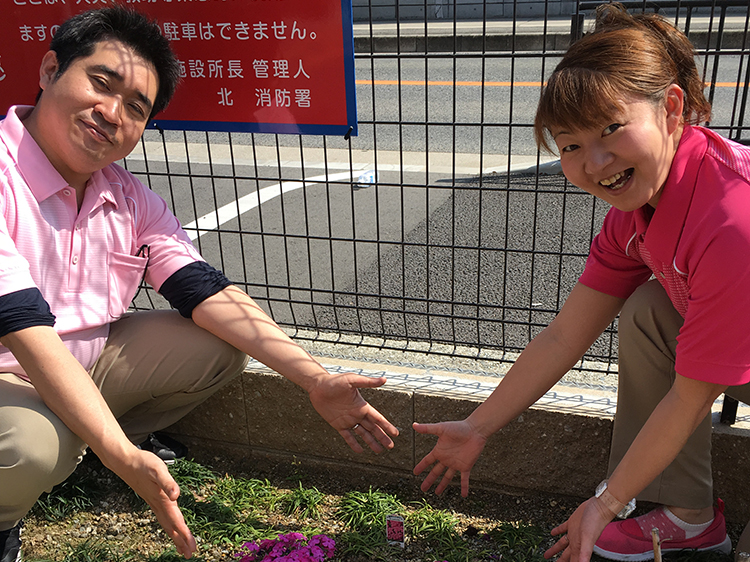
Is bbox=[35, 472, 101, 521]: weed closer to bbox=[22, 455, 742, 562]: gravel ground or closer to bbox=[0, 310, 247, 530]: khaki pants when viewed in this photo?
bbox=[22, 455, 742, 562]: gravel ground

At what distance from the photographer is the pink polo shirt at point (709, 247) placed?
1.52 meters

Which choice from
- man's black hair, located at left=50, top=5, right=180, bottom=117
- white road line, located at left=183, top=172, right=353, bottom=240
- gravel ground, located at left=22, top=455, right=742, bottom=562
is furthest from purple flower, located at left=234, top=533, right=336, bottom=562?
white road line, located at left=183, top=172, right=353, bottom=240

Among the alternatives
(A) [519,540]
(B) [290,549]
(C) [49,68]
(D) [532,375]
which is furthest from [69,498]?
(D) [532,375]

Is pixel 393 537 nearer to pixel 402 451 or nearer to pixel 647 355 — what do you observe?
pixel 402 451

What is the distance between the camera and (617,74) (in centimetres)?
151

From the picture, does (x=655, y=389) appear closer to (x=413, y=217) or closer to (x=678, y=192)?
(x=678, y=192)

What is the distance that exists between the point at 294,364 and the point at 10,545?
3.32ft

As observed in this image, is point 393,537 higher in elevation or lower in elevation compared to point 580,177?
lower

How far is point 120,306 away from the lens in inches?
90.7

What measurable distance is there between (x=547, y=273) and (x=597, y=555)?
2.40 m

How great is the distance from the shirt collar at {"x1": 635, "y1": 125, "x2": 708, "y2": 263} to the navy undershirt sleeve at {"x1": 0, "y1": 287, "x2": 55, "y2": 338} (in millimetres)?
1603

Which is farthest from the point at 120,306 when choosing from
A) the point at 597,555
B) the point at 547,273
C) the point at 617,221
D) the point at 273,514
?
the point at 547,273

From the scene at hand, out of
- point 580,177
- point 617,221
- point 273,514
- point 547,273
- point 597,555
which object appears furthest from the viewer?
point 547,273

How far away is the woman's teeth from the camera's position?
5.25ft
